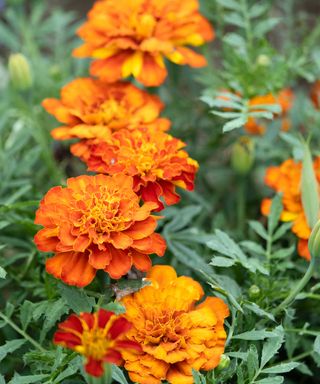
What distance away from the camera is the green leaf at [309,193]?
0.82 m

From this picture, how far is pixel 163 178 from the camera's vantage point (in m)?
→ 0.75

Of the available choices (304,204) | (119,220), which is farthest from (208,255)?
(119,220)

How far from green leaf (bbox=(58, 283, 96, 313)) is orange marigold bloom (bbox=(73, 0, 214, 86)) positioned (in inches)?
12.5

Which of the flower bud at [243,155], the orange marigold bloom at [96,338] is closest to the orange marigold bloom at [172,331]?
the orange marigold bloom at [96,338]

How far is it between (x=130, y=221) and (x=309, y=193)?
249 millimetres

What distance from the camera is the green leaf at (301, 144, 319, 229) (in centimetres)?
82

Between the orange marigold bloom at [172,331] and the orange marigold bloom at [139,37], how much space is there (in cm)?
31

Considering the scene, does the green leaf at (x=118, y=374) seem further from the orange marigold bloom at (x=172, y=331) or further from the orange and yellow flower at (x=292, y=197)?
the orange and yellow flower at (x=292, y=197)

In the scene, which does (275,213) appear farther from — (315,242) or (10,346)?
(10,346)

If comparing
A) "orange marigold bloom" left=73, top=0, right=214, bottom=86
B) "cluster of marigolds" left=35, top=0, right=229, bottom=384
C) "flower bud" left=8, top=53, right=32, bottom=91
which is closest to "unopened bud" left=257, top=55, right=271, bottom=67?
"orange marigold bloom" left=73, top=0, right=214, bottom=86

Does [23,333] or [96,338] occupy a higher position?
[96,338]

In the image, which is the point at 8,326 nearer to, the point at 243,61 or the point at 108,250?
the point at 108,250

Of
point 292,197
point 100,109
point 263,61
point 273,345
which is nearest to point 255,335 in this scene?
point 273,345

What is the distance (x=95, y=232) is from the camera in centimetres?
68
